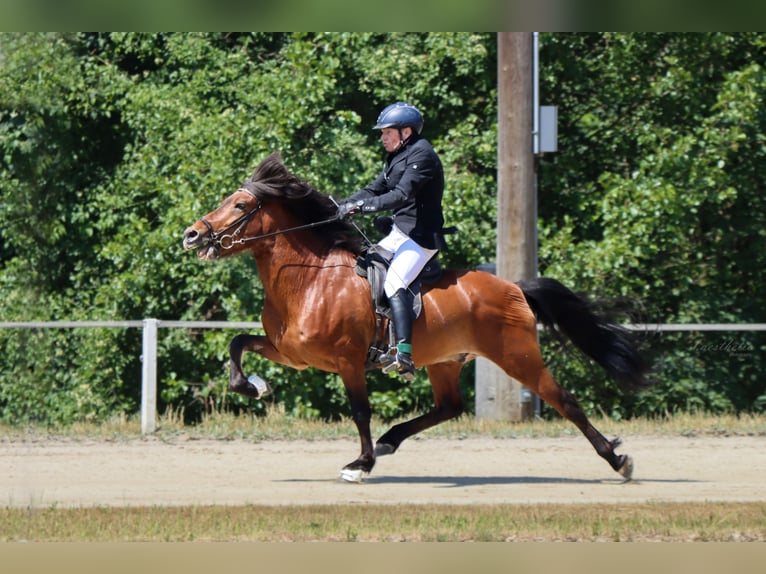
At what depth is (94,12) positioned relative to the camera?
16.0 feet

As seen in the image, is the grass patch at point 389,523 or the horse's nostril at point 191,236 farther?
the horse's nostril at point 191,236

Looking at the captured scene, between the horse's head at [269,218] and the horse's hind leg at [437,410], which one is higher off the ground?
the horse's head at [269,218]

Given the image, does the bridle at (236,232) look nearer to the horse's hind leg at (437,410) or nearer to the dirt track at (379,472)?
the horse's hind leg at (437,410)

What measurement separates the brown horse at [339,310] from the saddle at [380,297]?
0.06 m

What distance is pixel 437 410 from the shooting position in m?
9.71

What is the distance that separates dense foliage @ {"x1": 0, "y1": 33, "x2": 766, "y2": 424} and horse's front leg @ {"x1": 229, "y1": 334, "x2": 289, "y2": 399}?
5.94m

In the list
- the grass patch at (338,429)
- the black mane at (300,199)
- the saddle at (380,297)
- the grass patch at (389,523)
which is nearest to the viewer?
the grass patch at (389,523)

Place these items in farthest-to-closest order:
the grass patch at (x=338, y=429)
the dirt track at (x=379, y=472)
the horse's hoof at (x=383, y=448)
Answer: the grass patch at (x=338, y=429), the horse's hoof at (x=383, y=448), the dirt track at (x=379, y=472)

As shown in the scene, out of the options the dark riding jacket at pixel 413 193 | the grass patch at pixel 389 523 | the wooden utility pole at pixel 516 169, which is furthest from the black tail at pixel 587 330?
the wooden utility pole at pixel 516 169

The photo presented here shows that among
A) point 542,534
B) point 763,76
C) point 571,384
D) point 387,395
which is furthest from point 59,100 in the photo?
point 542,534

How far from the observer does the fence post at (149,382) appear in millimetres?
12492

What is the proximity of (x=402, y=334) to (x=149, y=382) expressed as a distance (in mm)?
4760

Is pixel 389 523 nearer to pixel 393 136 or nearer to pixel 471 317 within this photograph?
pixel 471 317

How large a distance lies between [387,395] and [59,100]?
6.22m
